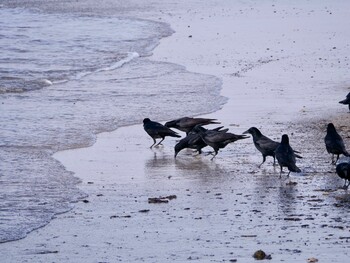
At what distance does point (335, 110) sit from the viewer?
15.1 m

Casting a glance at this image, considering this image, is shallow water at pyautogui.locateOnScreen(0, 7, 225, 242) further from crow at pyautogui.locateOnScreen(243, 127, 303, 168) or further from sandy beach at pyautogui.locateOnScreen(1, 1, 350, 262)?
crow at pyautogui.locateOnScreen(243, 127, 303, 168)

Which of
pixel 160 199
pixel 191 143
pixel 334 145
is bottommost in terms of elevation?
pixel 160 199

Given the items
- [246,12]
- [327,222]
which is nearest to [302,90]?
[327,222]

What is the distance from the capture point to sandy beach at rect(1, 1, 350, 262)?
8.30 metres

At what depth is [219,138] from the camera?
12.5 metres

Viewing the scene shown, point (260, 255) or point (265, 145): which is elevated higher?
point (265, 145)

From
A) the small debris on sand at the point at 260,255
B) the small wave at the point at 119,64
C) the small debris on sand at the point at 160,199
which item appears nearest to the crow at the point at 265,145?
the small debris on sand at the point at 160,199

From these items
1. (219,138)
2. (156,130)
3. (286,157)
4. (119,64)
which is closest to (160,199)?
(286,157)

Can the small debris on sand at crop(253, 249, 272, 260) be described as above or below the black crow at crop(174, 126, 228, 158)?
below

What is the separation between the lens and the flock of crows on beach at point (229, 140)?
11.0 meters

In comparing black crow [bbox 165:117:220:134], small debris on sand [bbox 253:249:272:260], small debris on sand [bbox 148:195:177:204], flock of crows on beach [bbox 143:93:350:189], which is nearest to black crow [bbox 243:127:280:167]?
flock of crows on beach [bbox 143:93:350:189]

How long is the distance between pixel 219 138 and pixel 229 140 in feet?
0.41

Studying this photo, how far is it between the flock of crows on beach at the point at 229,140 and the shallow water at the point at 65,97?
37.7 inches

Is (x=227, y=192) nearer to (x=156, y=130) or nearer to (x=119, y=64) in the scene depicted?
(x=156, y=130)
